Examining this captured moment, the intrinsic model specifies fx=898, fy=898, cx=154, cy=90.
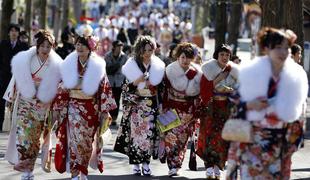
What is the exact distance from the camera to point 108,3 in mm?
A: 70062

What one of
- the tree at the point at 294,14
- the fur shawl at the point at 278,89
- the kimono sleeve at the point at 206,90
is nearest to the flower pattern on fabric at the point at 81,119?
the kimono sleeve at the point at 206,90

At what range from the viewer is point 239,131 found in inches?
303

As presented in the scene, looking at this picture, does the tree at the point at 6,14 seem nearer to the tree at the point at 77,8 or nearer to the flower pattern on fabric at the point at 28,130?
the flower pattern on fabric at the point at 28,130

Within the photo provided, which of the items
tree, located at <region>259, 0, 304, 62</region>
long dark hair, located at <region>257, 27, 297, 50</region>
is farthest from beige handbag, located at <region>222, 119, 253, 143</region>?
tree, located at <region>259, 0, 304, 62</region>

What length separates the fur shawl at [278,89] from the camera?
7.64m

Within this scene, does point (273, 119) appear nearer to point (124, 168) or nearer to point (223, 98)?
point (223, 98)

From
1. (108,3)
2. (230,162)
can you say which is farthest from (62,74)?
(108,3)

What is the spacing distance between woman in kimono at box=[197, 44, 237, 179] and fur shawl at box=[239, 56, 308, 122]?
9.13ft

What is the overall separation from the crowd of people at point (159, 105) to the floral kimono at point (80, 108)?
1 cm

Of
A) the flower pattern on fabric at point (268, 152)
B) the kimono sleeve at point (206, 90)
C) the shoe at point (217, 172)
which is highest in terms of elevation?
the kimono sleeve at point (206, 90)

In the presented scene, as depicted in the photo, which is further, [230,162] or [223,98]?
[223,98]

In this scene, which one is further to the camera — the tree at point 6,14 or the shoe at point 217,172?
the tree at point 6,14

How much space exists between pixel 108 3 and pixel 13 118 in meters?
60.1

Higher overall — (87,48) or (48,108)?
(87,48)
